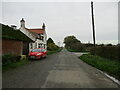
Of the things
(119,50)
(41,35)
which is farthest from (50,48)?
(119,50)

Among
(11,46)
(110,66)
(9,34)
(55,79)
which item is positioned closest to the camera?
(55,79)

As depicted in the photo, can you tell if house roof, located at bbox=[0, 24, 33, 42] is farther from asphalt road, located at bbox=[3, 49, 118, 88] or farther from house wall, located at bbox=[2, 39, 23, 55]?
asphalt road, located at bbox=[3, 49, 118, 88]

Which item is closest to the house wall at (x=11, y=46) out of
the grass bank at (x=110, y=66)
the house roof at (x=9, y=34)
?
the house roof at (x=9, y=34)

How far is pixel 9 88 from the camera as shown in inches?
200

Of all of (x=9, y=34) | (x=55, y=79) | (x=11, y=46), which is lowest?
(x=55, y=79)

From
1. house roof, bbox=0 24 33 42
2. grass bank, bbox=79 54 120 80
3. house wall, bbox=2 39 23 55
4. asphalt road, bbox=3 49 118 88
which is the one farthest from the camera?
house roof, bbox=0 24 33 42

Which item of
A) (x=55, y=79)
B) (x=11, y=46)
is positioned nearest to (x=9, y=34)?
(x=11, y=46)

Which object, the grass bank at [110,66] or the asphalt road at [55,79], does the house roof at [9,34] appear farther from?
the grass bank at [110,66]

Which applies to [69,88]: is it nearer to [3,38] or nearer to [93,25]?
[3,38]

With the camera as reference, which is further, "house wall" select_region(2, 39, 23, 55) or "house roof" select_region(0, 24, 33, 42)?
"house roof" select_region(0, 24, 33, 42)

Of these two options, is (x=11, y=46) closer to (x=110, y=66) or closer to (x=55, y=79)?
(x=55, y=79)

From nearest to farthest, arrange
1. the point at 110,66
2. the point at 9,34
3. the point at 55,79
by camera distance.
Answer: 1. the point at 55,79
2. the point at 110,66
3. the point at 9,34

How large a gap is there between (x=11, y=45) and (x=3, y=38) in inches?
92.9

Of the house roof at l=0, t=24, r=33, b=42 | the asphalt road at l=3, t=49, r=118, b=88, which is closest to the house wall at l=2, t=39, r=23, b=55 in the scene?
the house roof at l=0, t=24, r=33, b=42
